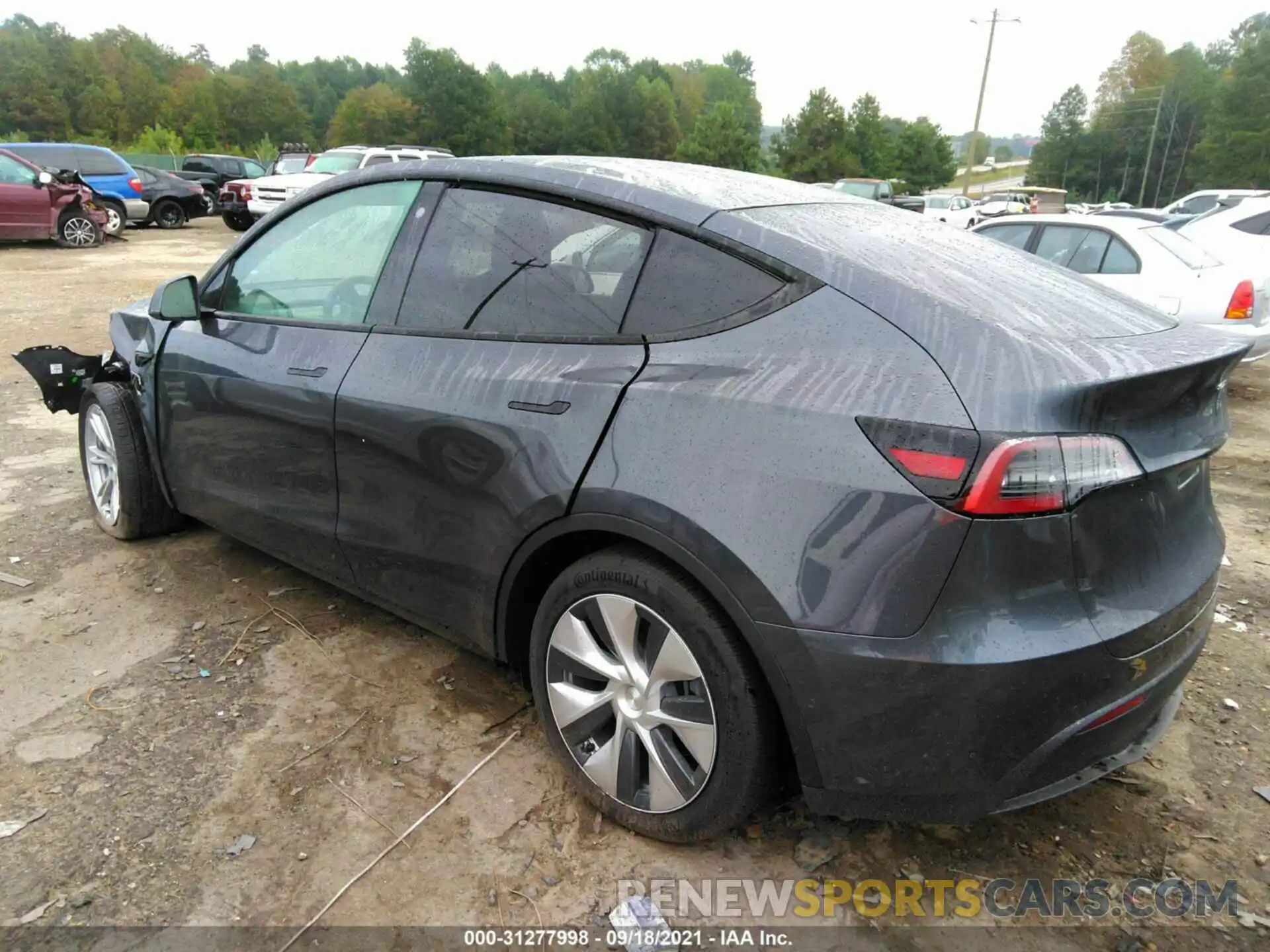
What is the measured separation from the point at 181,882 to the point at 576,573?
1213 mm

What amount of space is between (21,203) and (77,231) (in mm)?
1165

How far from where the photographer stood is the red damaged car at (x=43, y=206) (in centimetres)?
1533

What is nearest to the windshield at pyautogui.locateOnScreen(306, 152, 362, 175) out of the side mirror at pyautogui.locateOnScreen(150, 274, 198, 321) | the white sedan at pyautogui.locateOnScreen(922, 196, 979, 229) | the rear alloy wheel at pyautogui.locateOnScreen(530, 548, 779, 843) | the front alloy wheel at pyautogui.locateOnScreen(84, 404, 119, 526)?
the front alloy wheel at pyautogui.locateOnScreen(84, 404, 119, 526)

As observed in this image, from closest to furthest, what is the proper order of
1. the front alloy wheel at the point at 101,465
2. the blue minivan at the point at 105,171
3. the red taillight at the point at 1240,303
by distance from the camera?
the front alloy wheel at the point at 101,465, the red taillight at the point at 1240,303, the blue minivan at the point at 105,171

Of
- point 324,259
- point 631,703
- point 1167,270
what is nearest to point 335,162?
point 1167,270

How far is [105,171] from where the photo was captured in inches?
755

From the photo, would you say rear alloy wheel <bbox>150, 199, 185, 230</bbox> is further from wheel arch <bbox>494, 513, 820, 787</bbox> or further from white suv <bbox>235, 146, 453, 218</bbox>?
wheel arch <bbox>494, 513, 820, 787</bbox>

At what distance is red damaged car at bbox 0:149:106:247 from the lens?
1533 cm

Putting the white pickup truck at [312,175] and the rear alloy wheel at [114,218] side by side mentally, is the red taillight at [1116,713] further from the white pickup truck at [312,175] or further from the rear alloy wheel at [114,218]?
the rear alloy wheel at [114,218]

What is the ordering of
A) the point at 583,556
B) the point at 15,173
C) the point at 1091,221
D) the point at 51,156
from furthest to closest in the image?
the point at 51,156
the point at 15,173
the point at 1091,221
the point at 583,556

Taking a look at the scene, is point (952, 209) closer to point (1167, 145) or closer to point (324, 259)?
point (324, 259)

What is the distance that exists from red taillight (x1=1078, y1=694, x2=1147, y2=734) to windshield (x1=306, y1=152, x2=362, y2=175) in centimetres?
1859

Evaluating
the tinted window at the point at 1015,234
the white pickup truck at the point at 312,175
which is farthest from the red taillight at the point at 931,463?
the white pickup truck at the point at 312,175

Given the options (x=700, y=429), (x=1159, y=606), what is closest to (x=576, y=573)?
(x=700, y=429)
